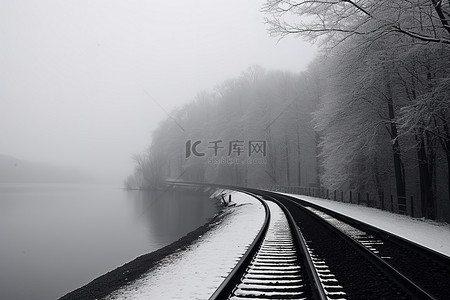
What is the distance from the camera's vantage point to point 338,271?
6461 millimetres

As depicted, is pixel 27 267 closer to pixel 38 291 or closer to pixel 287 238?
pixel 38 291

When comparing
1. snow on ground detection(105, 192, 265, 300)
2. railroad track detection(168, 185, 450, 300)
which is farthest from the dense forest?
snow on ground detection(105, 192, 265, 300)

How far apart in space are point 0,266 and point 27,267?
1.37 metres

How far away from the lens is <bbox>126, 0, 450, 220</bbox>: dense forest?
12.4 m

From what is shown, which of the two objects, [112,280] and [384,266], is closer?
[384,266]

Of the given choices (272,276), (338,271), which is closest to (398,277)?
(338,271)

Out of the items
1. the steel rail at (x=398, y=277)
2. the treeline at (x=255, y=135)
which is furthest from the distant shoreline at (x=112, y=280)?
the treeline at (x=255, y=135)

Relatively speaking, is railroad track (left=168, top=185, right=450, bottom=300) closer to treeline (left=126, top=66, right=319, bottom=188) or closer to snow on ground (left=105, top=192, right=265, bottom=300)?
snow on ground (left=105, top=192, right=265, bottom=300)

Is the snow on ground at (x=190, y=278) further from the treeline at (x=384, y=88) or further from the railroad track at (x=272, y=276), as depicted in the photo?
the treeline at (x=384, y=88)

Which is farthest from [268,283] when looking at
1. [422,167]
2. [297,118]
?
[297,118]

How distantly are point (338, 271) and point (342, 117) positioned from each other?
55.1 feet

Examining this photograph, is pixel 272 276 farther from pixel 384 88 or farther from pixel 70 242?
pixel 70 242

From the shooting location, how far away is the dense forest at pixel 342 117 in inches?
489

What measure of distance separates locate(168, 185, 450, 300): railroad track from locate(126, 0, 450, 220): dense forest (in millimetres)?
5926
